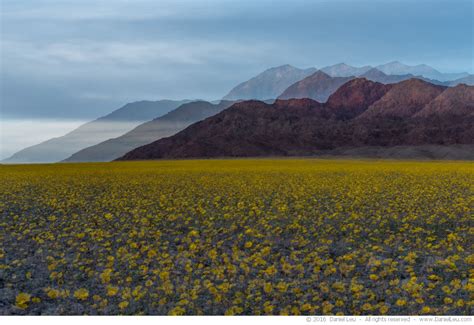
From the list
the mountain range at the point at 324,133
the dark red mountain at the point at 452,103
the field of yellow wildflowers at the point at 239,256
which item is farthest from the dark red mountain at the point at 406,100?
the field of yellow wildflowers at the point at 239,256

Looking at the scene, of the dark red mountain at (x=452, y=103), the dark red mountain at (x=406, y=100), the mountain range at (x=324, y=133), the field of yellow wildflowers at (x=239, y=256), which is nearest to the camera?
the field of yellow wildflowers at (x=239, y=256)

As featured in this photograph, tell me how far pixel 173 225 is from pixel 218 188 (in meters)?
11.7

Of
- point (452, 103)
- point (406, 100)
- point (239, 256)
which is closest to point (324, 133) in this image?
point (452, 103)

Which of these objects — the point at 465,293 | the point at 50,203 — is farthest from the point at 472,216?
the point at 50,203

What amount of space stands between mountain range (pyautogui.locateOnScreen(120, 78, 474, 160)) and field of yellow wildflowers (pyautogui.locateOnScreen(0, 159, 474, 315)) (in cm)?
11734

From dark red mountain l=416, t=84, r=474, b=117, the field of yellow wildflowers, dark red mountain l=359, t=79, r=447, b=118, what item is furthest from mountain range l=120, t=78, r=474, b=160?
the field of yellow wildflowers

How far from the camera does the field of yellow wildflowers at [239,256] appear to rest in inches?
364

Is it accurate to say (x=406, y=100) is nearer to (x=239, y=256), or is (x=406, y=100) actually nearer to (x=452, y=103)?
(x=452, y=103)

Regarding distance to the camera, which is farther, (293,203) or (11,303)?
(293,203)

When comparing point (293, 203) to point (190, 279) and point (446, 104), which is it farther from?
point (446, 104)

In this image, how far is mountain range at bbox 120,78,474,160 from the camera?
144125mm

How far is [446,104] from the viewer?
170m

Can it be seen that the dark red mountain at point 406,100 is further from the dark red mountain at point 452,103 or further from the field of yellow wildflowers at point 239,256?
the field of yellow wildflowers at point 239,256

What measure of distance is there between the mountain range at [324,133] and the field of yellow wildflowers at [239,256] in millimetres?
117335
